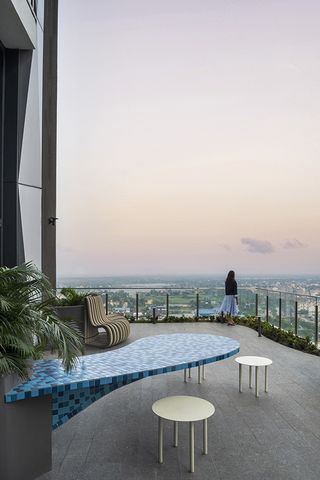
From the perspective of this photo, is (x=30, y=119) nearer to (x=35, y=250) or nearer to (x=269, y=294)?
(x=35, y=250)

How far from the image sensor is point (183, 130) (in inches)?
574

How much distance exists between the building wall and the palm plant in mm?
3025

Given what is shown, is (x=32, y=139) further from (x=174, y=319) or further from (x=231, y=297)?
(x=231, y=297)

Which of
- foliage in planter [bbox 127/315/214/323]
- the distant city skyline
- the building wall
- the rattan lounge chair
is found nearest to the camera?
the building wall

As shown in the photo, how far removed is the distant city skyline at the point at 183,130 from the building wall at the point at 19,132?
116 inches

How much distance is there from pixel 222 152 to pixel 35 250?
9.60 metres

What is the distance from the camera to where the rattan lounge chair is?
7.81m

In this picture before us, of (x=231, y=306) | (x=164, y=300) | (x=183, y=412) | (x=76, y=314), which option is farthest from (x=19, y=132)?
(x=231, y=306)

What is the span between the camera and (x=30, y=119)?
7238 millimetres

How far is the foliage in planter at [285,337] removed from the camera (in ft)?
25.9

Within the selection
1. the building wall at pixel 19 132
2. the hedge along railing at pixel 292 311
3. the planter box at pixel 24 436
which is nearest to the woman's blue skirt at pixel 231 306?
the hedge along railing at pixel 292 311

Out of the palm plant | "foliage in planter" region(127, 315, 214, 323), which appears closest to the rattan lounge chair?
"foliage in planter" region(127, 315, 214, 323)

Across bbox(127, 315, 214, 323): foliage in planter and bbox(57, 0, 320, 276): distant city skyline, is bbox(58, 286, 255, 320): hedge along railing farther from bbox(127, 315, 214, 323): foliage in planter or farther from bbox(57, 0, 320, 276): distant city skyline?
bbox(57, 0, 320, 276): distant city skyline

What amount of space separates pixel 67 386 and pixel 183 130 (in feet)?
41.6
